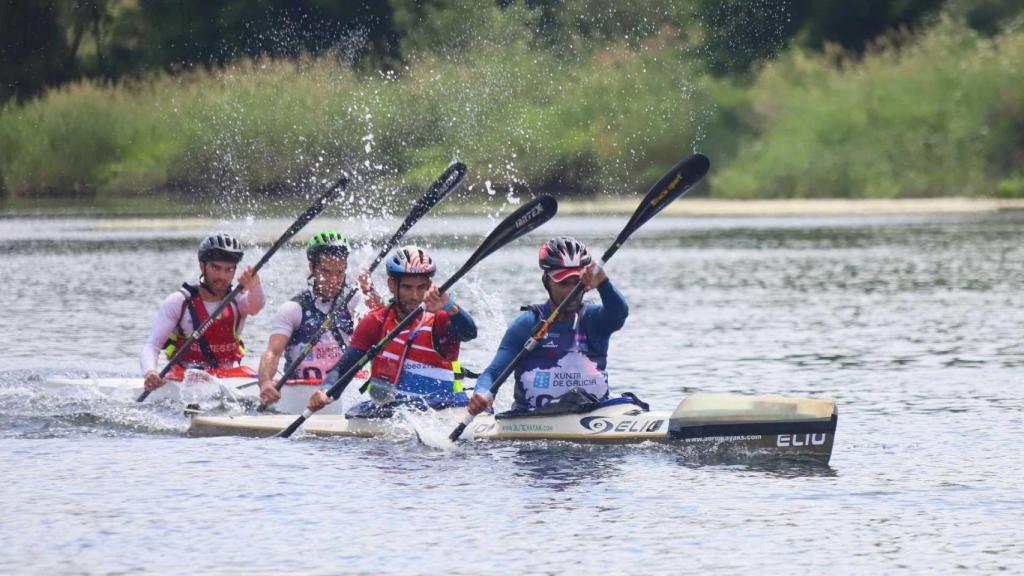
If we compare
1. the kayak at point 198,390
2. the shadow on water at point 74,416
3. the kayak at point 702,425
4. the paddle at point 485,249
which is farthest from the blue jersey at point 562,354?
the shadow on water at point 74,416

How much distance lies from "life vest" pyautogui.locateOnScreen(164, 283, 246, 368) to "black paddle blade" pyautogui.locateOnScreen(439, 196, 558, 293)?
107 inches

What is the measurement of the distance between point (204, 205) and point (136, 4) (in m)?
7.47

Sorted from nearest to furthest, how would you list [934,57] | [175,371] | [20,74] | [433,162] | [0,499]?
[0,499], [175,371], [433,162], [934,57], [20,74]

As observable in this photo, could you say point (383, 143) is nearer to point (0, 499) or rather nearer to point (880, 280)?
point (880, 280)

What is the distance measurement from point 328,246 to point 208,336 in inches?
73.4

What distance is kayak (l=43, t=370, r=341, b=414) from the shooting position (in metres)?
16.2

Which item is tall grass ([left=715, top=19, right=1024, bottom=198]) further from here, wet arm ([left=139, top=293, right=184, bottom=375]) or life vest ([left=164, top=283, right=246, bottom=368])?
wet arm ([left=139, top=293, right=184, bottom=375])

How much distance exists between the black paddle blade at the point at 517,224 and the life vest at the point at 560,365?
142cm

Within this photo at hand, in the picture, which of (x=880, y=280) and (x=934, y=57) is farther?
(x=934, y=57)

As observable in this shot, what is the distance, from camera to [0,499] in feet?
41.6

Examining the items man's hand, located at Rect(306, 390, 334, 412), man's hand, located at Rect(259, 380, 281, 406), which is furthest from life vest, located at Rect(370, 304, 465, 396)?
man's hand, located at Rect(259, 380, 281, 406)

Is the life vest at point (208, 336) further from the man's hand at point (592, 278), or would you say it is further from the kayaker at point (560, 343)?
the man's hand at point (592, 278)

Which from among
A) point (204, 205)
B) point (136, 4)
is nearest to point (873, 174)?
point (204, 205)

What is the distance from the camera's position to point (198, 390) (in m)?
16.9
